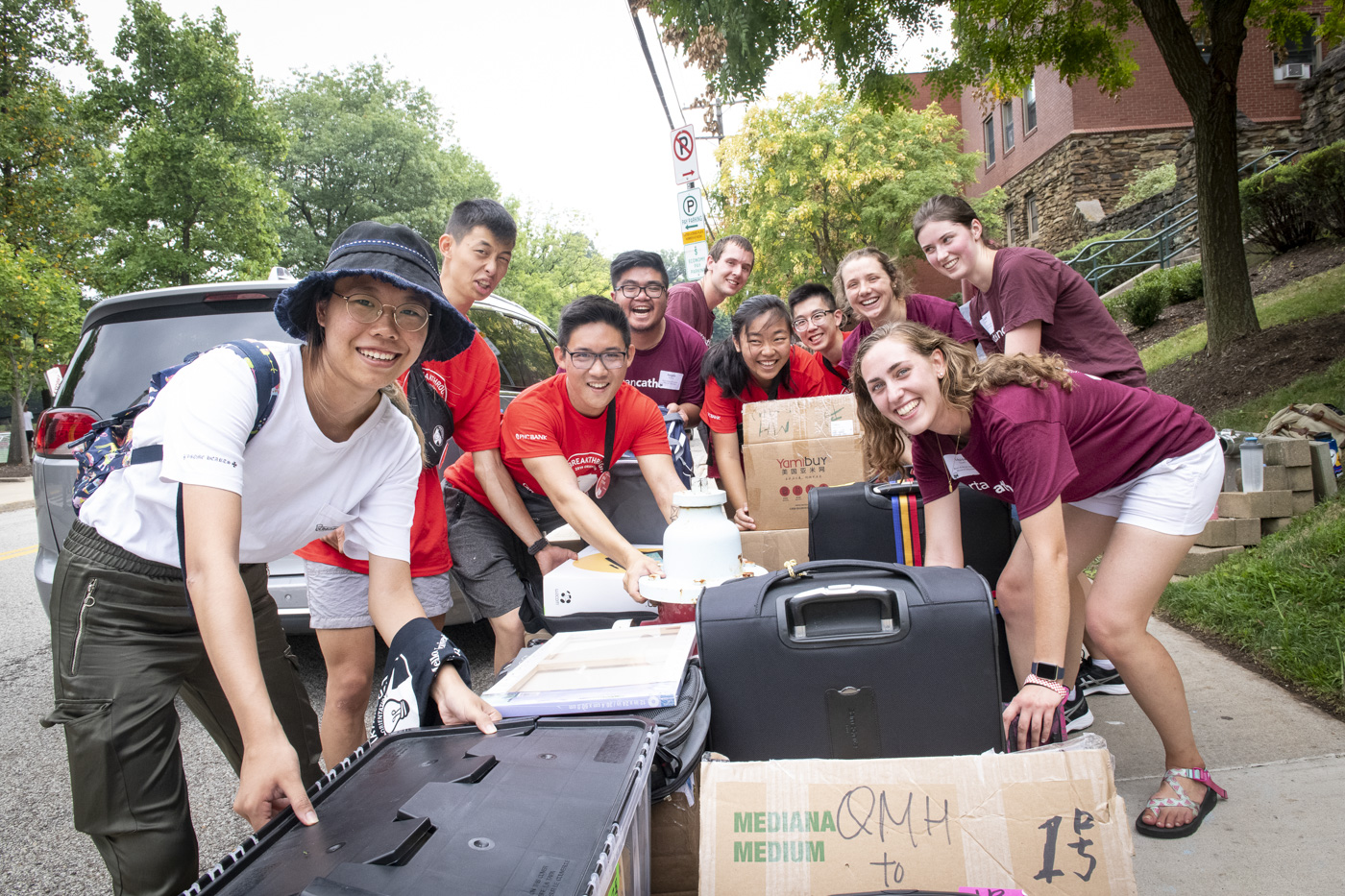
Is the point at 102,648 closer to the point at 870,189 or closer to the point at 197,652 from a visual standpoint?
the point at 197,652

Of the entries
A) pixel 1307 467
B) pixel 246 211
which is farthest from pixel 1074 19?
pixel 246 211

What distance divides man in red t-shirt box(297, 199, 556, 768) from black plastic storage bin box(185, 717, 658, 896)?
1047 mm

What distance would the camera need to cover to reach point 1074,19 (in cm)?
761

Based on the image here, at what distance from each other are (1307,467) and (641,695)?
14.8 ft

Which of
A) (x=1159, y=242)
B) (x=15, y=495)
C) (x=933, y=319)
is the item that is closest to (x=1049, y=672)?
(x=933, y=319)

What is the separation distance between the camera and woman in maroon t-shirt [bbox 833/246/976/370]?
3.56 meters

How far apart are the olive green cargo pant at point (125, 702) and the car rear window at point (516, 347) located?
9.19ft

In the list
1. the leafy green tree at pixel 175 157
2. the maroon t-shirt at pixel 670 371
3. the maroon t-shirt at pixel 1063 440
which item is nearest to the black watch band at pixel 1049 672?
→ the maroon t-shirt at pixel 1063 440

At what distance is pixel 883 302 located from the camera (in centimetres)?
356

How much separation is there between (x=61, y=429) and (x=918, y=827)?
3.43 metres

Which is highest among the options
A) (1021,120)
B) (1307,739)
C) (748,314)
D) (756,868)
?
(1021,120)

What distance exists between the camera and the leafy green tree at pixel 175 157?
15516mm

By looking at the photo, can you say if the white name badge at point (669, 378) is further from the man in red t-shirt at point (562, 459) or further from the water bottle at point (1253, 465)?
the water bottle at point (1253, 465)

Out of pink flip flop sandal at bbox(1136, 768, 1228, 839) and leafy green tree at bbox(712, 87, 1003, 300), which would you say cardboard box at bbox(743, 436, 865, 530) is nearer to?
pink flip flop sandal at bbox(1136, 768, 1228, 839)
